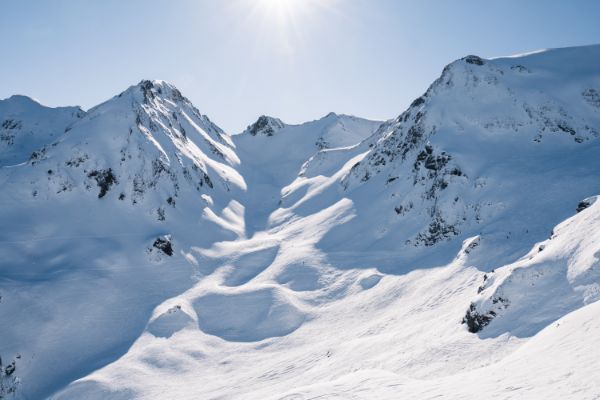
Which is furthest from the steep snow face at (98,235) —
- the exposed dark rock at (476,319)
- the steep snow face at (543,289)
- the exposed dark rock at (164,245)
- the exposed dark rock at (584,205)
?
the exposed dark rock at (584,205)

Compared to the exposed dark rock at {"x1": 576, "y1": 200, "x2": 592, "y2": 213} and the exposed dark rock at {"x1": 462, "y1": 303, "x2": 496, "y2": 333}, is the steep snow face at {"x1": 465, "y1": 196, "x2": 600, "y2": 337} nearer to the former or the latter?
the exposed dark rock at {"x1": 462, "y1": 303, "x2": 496, "y2": 333}

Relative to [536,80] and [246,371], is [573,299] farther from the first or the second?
[536,80]

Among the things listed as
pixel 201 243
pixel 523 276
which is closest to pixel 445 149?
pixel 523 276

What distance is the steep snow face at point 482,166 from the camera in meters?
31.3

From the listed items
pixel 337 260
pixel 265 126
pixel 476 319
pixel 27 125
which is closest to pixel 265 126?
pixel 265 126

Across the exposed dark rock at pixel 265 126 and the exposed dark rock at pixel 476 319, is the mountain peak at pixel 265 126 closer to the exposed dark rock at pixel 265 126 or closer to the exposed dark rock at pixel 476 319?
the exposed dark rock at pixel 265 126

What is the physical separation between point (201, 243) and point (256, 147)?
66.9 meters

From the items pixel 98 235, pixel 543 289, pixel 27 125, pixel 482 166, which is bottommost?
pixel 543 289

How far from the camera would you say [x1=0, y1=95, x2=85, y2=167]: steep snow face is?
282 ft

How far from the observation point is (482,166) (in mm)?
38750

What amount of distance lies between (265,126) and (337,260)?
290 ft

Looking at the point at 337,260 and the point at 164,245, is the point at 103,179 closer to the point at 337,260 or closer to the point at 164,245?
the point at 164,245

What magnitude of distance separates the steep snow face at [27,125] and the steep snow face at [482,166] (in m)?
63.7

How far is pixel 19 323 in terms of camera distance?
29.7 metres
